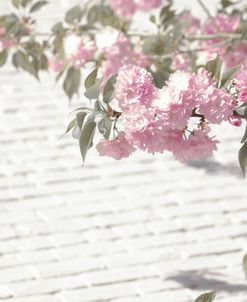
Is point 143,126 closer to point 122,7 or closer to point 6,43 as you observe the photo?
point 6,43

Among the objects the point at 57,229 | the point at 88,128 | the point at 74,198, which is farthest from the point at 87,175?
the point at 88,128

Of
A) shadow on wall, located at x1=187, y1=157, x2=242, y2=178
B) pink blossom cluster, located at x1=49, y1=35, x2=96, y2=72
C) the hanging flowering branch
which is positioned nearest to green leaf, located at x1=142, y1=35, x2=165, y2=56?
the hanging flowering branch

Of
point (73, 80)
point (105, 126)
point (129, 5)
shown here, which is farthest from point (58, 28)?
point (105, 126)

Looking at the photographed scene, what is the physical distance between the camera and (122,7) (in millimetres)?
2889

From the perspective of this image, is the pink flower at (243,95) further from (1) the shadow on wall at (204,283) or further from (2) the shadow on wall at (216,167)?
(2) the shadow on wall at (216,167)

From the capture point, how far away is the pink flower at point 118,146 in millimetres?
1699

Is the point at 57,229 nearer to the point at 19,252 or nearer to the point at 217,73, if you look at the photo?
the point at 19,252

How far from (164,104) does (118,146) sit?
19 cm

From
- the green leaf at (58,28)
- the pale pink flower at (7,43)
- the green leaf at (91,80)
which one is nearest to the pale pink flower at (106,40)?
the green leaf at (58,28)

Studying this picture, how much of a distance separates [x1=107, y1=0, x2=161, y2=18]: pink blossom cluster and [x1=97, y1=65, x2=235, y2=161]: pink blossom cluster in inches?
51.1

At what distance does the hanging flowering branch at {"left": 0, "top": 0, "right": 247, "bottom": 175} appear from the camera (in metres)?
1.57

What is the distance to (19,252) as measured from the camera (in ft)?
8.67

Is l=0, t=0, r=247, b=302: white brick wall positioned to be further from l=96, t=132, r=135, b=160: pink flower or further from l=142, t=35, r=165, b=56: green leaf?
l=96, t=132, r=135, b=160: pink flower

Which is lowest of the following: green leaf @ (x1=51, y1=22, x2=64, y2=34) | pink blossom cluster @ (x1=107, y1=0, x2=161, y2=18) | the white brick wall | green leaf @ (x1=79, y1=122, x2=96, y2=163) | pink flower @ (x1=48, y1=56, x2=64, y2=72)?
the white brick wall
